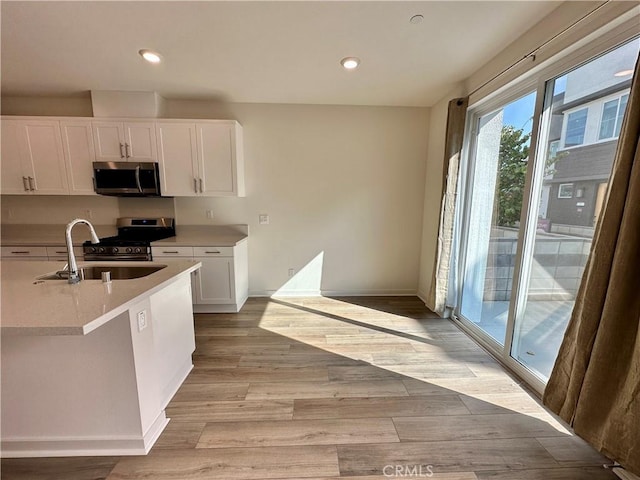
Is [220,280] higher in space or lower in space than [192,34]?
lower

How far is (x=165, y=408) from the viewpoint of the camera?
1779 mm

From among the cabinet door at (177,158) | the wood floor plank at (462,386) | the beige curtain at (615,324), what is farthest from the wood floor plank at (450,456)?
the cabinet door at (177,158)

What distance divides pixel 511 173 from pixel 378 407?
A: 7.38 feet

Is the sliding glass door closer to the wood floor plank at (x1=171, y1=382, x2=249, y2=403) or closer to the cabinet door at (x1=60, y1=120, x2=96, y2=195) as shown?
the wood floor plank at (x1=171, y1=382, x2=249, y2=403)

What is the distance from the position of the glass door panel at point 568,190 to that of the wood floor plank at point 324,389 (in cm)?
113

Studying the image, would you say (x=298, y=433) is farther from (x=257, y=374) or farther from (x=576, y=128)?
(x=576, y=128)

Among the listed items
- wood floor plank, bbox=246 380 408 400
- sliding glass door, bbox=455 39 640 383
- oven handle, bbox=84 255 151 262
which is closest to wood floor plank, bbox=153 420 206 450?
wood floor plank, bbox=246 380 408 400

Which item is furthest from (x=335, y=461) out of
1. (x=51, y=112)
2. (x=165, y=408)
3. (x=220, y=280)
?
(x=51, y=112)

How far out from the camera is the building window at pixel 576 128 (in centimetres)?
168

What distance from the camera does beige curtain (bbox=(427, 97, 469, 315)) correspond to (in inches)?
108

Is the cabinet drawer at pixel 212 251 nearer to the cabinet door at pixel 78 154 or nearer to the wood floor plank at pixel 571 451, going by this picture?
the cabinet door at pixel 78 154

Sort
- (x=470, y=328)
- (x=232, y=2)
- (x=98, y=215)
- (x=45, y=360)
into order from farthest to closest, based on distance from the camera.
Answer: (x=98, y=215)
(x=470, y=328)
(x=232, y=2)
(x=45, y=360)

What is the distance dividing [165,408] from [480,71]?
3893mm

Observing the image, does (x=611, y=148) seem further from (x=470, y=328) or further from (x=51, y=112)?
(x=51, y=112)
